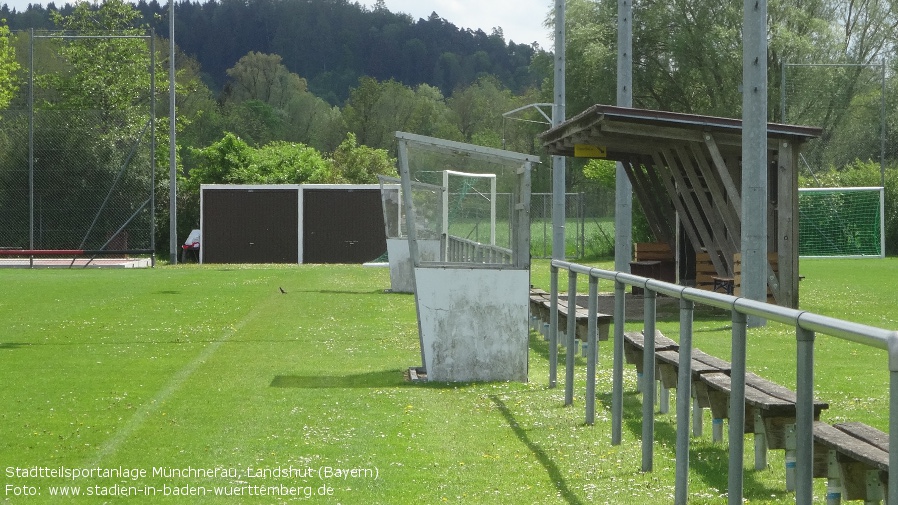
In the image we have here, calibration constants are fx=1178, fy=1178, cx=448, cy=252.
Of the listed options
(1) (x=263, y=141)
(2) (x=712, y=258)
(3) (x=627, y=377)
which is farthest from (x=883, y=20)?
(1) (x=263, y=141)

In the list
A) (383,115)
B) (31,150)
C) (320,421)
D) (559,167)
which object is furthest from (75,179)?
(383,115)

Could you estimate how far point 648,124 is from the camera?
16219 millimetres

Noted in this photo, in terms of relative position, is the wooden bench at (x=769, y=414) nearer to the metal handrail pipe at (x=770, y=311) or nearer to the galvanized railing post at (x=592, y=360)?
the metal handrail pipe at (x=770, y=311)

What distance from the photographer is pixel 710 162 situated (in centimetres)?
1762

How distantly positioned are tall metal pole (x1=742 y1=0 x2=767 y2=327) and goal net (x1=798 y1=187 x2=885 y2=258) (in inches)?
1021

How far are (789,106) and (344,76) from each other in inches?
4376

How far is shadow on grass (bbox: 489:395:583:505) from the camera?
5.86 meters

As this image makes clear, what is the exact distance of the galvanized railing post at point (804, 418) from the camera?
397 cm

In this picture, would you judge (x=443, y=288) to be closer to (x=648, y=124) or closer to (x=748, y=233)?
(x=748, y=233)

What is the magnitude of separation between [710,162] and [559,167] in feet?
19.4

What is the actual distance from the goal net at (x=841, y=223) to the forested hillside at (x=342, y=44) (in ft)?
356

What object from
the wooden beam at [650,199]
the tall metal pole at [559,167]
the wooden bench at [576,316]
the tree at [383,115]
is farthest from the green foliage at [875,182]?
the tree at [383,115]

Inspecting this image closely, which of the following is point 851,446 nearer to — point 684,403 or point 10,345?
point 684,403

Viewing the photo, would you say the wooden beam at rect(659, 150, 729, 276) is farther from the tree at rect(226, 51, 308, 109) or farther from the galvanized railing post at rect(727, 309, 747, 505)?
the tree at rect(226, 51, 308, 109)
